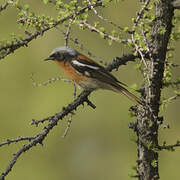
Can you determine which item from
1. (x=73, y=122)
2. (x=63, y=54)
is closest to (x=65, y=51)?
(x=63, y=54)

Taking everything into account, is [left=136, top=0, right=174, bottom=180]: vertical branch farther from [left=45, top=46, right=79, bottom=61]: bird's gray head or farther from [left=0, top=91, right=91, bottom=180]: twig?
[left=45, top=46, right=79, bottom=61]: bird's gray head

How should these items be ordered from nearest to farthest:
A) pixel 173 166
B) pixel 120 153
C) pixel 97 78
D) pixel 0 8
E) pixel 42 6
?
pixel 0 8
pixel 97 78
pixel 173 166
pixel 120 153
pixel 42 6

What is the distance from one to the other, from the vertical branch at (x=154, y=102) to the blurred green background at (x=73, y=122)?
12.3 meters

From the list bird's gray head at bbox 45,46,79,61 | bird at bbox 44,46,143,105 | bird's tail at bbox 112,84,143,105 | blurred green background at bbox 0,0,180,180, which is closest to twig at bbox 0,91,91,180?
bird at bbox 44,46,143,105

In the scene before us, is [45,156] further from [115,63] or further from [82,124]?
[115,63]

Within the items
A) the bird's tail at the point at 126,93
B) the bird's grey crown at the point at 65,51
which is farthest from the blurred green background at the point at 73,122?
the bird's tail at the point at 126,93

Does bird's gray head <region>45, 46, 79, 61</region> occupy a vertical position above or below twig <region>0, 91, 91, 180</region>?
above

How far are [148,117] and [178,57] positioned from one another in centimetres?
1430

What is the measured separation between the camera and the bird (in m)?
6.84

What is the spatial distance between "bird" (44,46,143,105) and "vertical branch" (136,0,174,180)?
539 mm

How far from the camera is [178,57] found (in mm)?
20266

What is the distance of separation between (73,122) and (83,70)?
13.8m

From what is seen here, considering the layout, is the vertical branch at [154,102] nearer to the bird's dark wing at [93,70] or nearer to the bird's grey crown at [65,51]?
the bird's dark wing at [93,70]

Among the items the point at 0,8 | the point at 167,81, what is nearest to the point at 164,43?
the point at 167,81
